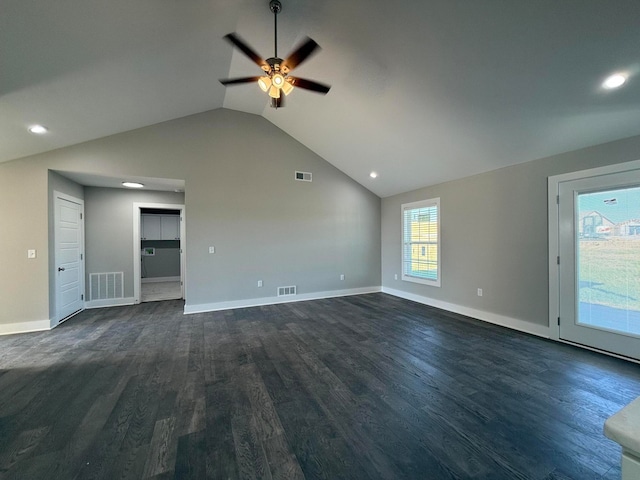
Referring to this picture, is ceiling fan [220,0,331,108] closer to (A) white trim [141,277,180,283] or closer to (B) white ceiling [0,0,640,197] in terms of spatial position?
(B) white ceiling [0,0,640,197]

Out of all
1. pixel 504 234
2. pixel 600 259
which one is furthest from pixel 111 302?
pixel 600 259

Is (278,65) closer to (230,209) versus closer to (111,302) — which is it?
(230,209)

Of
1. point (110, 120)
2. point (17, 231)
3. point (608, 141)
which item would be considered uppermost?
point (110, 120)

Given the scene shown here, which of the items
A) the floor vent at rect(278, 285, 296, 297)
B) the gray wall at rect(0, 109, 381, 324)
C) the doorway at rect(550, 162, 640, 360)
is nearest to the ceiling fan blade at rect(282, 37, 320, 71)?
the gray wall at rect(0, 109, 381, 324)

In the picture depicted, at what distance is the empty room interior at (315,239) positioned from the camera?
1.85 metres

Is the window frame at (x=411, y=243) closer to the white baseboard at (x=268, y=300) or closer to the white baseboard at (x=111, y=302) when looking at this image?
the white baseboard at (x=268, y=300)

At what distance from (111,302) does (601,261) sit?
8.12 metres

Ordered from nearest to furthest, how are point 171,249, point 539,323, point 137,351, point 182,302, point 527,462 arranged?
point 527,462, point 137,351, point 539,323, point 182,302, point 171,249

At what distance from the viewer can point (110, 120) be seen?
3.88 m

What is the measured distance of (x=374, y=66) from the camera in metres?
3.22

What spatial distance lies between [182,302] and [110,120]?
12.3ft

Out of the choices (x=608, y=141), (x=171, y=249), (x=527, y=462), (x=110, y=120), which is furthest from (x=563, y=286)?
(x=171, y=249)

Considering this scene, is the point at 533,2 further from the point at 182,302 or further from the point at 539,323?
the point at 182,302

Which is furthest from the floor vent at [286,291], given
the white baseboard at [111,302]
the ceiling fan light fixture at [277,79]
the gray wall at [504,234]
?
the ceiling fan light fixture at [277,79]
